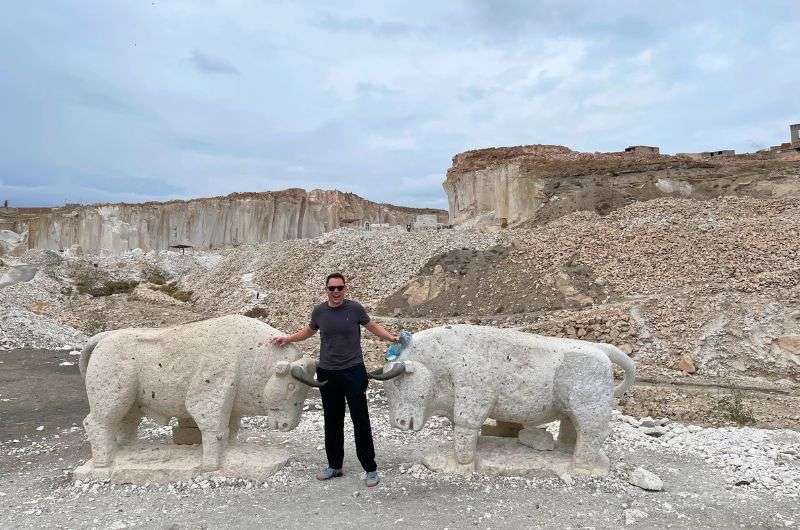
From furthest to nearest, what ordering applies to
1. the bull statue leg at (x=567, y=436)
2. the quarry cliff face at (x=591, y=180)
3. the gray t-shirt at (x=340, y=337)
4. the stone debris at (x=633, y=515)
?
the quarry cliff face at (x=591, y=180) → the bull statue leg at (x=567, y=436) → the gray t-shirt at (x=340, y=337) → the stone debris at (x=633, y=515)

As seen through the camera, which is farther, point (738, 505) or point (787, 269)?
point (787, 269)

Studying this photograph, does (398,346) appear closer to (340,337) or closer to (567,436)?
(340,337)

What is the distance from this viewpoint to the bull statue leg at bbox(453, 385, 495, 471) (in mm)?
5828

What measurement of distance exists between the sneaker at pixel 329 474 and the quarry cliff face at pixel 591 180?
2194 cm

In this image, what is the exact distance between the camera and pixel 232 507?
5.33 m

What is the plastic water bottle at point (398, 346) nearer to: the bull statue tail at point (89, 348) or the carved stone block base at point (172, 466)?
the carved stone block base at point (172, 466)

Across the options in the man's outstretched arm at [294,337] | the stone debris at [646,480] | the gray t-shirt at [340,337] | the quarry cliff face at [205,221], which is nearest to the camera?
the stone debris at [646,480]

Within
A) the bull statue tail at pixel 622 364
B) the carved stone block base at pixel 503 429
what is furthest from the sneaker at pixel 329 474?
the bull statue tail at pixel 622 364

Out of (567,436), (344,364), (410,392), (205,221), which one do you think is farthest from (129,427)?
(205,221)

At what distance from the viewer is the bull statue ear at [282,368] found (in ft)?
19.1

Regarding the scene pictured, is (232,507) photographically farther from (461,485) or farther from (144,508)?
(461,485)

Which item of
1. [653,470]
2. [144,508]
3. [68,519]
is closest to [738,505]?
[653,470]

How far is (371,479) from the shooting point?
18.9 feet

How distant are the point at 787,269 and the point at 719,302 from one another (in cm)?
293
